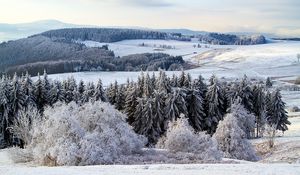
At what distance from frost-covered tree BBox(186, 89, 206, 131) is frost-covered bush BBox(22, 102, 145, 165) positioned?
22311 mm

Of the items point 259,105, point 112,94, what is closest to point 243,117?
point 259,105

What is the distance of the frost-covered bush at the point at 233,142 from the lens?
51500 mm

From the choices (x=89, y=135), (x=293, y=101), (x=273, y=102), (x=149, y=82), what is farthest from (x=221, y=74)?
(x=89, y=135)

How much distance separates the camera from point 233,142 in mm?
51688

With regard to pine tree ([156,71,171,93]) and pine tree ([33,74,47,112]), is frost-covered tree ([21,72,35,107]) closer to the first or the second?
pine tree ([33,74,47,112])

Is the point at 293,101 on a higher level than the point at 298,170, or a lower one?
lower

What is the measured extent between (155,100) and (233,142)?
16.4 m

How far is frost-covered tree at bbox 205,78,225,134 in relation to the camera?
67.3 m

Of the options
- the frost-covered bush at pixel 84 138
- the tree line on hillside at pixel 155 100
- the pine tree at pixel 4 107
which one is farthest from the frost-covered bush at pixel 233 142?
the pine tree at pixel 4 107

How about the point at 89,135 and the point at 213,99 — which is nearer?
the point at 89,135

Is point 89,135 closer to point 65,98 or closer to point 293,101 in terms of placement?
point 65,98

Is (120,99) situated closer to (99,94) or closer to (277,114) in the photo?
(99,94)

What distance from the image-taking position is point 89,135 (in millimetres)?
38750

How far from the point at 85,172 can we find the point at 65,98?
41.7m
